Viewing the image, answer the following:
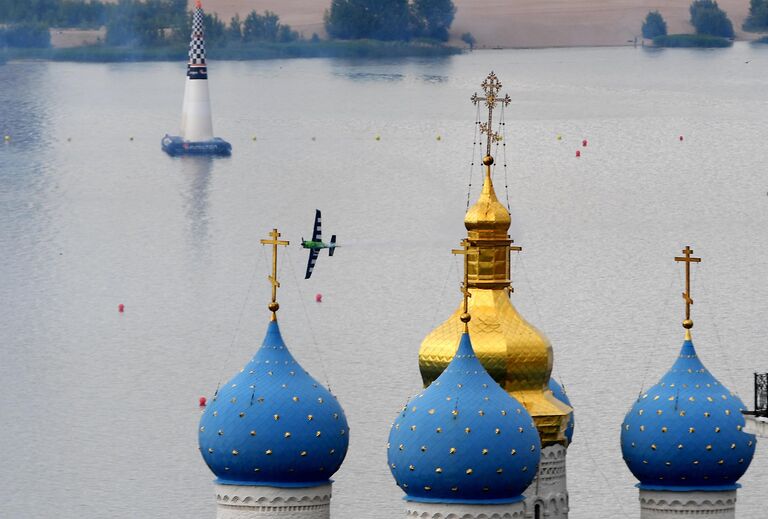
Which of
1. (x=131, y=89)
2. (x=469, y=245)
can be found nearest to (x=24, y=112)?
(x=131, y=89)

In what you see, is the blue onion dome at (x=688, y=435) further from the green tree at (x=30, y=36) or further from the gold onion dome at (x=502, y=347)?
the green tree at (x=30, y=36)

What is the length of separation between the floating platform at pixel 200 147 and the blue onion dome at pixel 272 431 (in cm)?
6134

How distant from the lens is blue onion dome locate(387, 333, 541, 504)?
6694 centimetres

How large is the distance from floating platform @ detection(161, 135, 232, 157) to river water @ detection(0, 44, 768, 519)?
45 centimetres

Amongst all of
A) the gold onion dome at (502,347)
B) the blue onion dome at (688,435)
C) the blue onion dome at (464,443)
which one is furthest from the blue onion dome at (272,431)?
the blue onion dome at (688,435)

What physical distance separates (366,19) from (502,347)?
5753cm

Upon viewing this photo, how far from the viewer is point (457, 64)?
122 m

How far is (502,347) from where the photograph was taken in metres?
70.2

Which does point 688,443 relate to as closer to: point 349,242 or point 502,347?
point 502,347

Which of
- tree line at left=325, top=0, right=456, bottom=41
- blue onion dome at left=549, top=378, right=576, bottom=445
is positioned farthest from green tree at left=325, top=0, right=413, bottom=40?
blue onion dome at left=549, top=378, right=576, bottom=445

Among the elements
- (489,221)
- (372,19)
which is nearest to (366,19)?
(372,19)

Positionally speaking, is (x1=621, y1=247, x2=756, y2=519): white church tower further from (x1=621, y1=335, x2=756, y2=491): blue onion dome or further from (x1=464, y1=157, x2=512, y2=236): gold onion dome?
(x1=464, y1=157, x2=512, y2=236): gold onion dome

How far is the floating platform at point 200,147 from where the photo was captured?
131125 mm

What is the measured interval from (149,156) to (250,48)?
4.28 m
